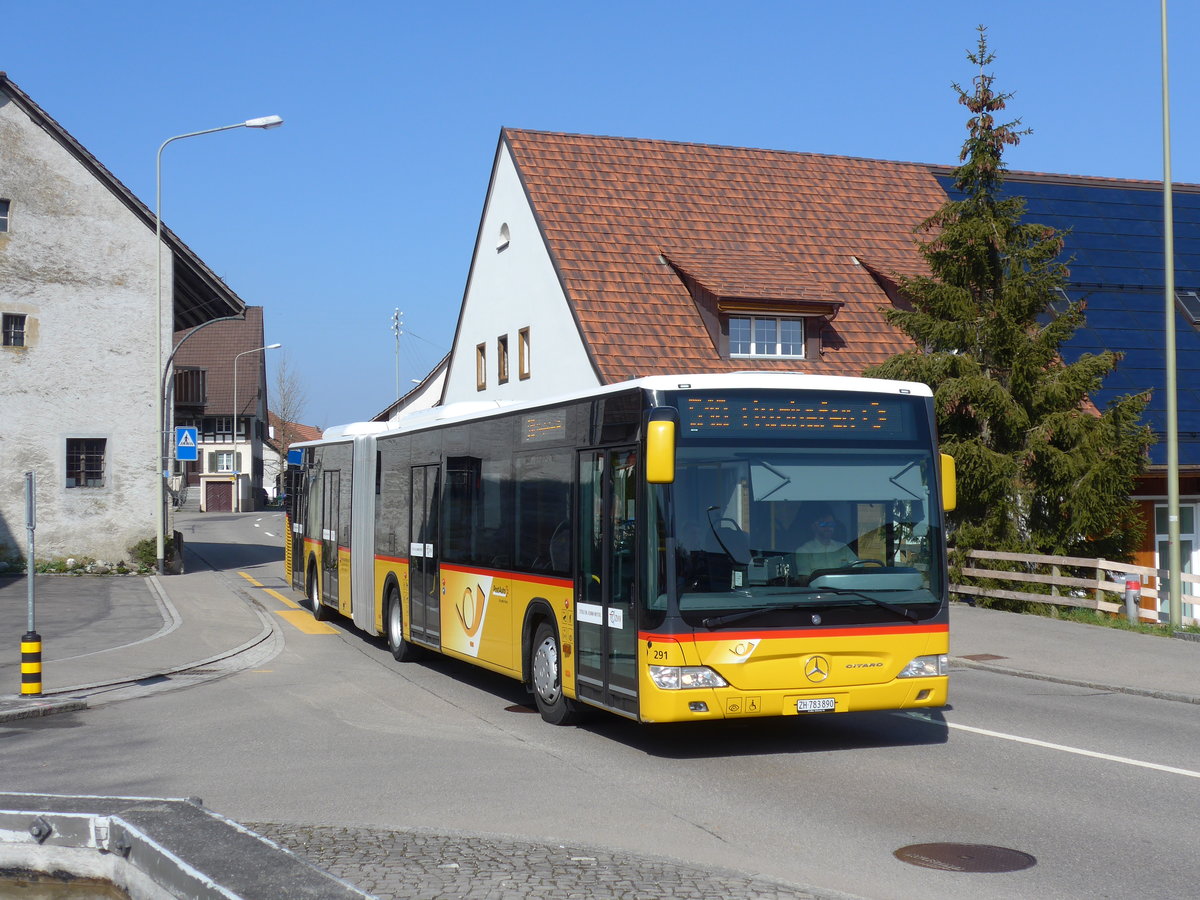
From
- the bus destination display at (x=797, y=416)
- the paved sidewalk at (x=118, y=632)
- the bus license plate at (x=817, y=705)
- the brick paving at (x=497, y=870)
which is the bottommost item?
the paved sidewalk at (x=118, y=632)

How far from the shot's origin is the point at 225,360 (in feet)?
297

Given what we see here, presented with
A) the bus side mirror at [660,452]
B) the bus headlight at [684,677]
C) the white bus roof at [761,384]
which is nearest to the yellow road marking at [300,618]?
the white bus roof at [761,384]

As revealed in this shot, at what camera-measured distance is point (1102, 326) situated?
105 ft

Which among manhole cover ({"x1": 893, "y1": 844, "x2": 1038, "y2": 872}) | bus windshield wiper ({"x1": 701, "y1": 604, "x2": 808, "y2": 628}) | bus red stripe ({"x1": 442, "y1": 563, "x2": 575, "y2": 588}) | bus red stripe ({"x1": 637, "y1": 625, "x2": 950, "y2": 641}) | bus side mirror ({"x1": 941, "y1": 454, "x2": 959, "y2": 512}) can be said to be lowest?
manhole cover ({"x1": 893, "y1": 844, "x2": 1038, "y2": 872})

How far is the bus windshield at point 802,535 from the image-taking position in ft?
32.0

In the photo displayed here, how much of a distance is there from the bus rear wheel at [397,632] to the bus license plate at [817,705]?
794 cm

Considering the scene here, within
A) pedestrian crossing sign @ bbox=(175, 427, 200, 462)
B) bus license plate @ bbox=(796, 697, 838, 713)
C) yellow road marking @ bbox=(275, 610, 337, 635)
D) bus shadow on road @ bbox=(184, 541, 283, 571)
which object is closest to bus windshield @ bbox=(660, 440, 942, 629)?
bus license plate @ bbox=(796, 697, 838, 713)

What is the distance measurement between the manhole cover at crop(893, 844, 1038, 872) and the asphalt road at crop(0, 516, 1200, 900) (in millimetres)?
89

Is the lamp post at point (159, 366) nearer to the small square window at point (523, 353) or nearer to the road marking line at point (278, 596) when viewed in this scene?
the road marking line at point (278, 596)

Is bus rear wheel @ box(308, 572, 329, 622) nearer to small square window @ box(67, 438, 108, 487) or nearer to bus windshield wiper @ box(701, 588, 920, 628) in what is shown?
small square window @ box(67, 438, 108, 487)

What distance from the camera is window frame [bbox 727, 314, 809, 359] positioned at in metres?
31.1

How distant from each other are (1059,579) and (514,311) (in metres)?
17.3

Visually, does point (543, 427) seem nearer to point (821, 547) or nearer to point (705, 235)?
point (821, 547)

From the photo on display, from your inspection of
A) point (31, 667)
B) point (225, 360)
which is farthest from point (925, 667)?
point (225, 360)
